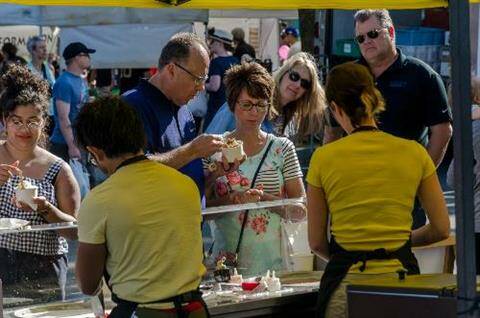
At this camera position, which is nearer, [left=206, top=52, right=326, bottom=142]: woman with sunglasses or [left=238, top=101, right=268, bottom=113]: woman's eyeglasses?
[left=238, top=101, right=268, bottom=113]: woman's eyeglasses

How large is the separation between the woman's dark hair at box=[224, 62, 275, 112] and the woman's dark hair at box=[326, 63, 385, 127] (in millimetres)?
1339

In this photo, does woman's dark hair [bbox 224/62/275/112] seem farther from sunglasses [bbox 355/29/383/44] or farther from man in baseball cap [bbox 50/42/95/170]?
man in baseball cap [bbox 50/42/95/170]

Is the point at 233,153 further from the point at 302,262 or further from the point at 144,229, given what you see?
the point at 144,229

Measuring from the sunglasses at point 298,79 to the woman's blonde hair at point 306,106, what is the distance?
0.02 metres

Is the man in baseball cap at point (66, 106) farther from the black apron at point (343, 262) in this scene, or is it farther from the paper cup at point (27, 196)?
the black apron at point (343, 262)

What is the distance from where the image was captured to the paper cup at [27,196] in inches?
198

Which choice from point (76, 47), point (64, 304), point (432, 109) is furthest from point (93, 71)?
point (64, 304)

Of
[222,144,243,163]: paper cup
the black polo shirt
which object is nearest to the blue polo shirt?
[222,144,243,163]: paper cup

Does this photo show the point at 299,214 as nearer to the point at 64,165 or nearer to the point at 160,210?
the point at 64,165

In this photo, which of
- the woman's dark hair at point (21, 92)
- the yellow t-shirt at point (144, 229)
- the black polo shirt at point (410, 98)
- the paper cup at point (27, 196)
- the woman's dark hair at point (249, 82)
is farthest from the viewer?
the black polo shirt at point (410, 98)

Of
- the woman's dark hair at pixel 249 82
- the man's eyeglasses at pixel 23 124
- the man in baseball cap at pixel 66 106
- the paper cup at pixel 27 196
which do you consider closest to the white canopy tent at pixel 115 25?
the man in baseball cap at pixel 66 106

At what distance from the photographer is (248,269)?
513cm

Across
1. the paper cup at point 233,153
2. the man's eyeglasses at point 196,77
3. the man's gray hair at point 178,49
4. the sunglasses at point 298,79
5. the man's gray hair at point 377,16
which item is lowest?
the paper cup at point 233,153

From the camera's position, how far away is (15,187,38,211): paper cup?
5.02m
